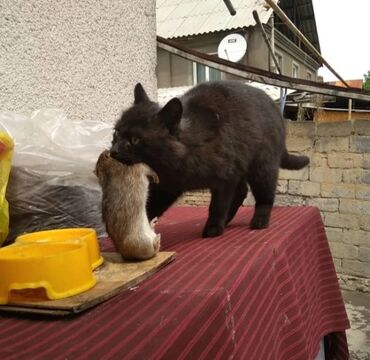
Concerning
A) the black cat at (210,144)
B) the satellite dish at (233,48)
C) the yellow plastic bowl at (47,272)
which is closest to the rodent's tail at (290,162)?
the black cat at (210,144)

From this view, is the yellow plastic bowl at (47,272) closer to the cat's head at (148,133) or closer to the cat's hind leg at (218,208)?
the cat's head at (148,133)

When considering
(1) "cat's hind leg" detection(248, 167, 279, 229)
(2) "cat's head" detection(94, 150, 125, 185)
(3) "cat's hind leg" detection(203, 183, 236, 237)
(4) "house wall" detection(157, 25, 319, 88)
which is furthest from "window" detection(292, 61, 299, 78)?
(2) "cat's head" detection(94, 150, 125, 185)

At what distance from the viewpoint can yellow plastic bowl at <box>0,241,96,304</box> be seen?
93 centimetres

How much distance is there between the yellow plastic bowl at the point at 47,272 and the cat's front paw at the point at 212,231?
0.84 metres

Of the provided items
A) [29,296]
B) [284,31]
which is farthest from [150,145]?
[284,31]

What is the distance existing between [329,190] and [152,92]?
9.84 feet

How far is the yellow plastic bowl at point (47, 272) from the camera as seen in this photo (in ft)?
3.04

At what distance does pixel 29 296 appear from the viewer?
3.14ft

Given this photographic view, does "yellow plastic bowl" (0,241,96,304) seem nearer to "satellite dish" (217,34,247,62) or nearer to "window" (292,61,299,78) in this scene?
"satellite dish" (217,34,247,62)

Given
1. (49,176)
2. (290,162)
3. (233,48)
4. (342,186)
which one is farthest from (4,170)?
(233,48)

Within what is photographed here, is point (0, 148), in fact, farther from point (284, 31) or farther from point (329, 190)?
point (284, 31)

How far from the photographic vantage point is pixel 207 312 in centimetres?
94

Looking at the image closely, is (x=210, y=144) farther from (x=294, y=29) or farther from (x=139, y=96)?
(x=294, y=29)

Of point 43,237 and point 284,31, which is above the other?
point 284,31
